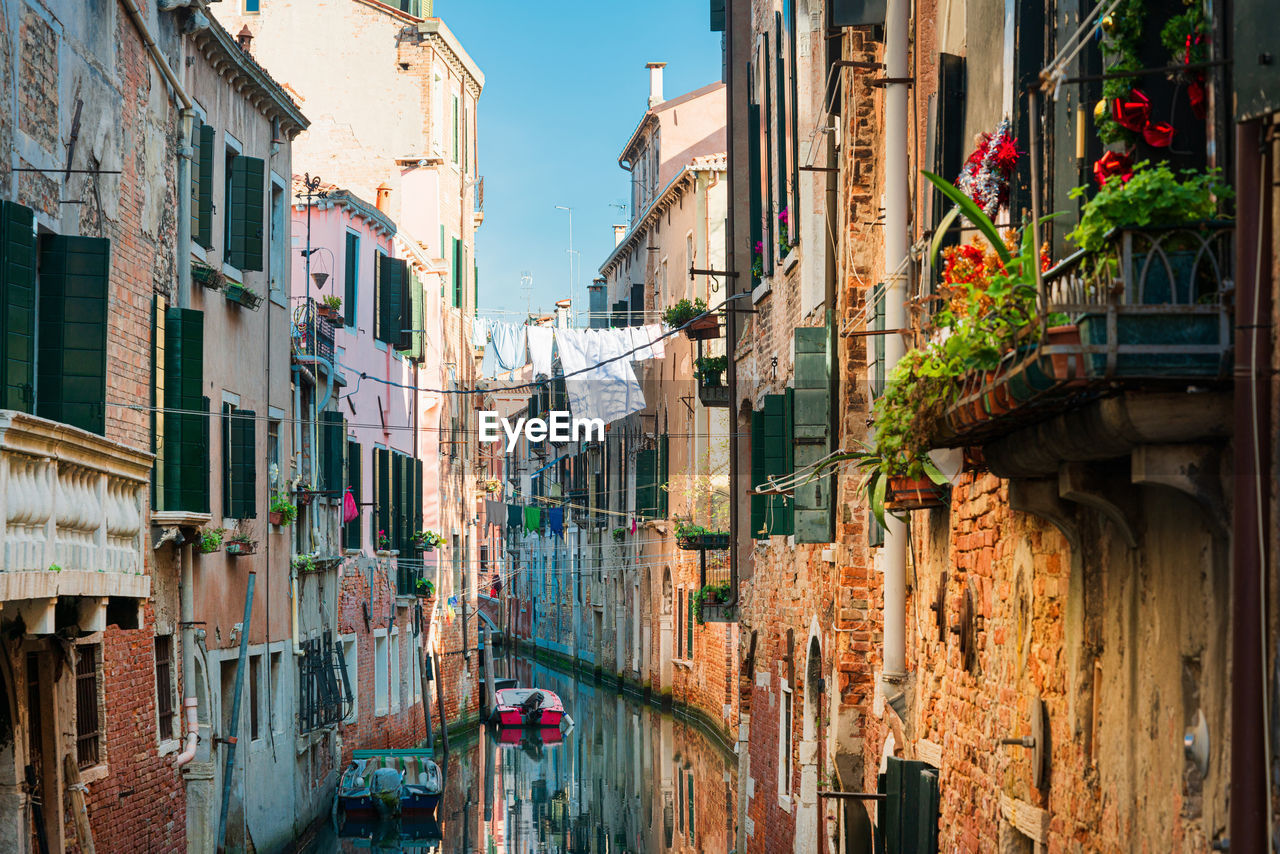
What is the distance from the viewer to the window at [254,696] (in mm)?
17938

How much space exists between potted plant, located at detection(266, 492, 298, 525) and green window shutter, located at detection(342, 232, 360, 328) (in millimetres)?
6779

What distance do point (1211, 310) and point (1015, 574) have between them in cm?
323

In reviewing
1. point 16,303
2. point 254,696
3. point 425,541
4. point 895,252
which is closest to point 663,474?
point 425,541

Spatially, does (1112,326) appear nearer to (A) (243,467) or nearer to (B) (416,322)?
(A) (243,467)

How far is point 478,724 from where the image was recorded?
36250 mm

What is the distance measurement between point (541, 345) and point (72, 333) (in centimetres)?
2119

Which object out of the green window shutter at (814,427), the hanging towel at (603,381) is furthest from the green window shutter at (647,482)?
the green window shutter at (814,427)

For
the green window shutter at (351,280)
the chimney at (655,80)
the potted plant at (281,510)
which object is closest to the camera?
the potted plant at (281,510)

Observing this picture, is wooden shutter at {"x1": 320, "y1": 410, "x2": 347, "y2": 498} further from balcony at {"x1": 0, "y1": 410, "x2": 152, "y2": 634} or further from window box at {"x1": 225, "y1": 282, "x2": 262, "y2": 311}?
balcony at {"x1": 0, "y1": 410, "x2": 152, "y2": 634}

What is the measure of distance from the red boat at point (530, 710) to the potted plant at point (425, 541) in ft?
23.6

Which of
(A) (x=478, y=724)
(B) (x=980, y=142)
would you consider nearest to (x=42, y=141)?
(B) (x=980, y=142)

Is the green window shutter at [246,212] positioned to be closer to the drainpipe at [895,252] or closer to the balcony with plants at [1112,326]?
the drainpipe at [895,252]

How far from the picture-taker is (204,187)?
16.0 meters

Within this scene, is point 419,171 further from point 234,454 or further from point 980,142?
point 980,142
